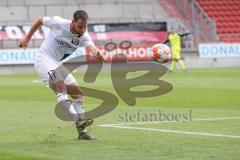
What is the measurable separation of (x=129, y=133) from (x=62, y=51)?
1.82 meters

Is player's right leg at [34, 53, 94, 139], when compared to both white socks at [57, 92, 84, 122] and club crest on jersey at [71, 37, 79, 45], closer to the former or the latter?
white socks at [57, 92, 84, 122]

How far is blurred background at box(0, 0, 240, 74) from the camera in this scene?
44.1 metres

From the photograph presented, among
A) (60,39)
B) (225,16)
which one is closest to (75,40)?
(60,39)

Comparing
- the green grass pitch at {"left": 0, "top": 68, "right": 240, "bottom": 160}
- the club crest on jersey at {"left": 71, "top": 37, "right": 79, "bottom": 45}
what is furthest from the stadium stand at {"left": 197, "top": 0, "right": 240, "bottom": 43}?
the club crest on jersey at {"left": 71, "top": 37, "right": 79, "bottom": 45}

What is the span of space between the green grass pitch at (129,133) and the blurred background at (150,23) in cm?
2283

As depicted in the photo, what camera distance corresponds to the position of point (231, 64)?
45.0 metres

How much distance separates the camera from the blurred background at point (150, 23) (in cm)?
4409

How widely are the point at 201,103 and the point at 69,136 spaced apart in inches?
283

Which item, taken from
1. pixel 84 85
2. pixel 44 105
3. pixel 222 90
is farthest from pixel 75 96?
pixel 84 85

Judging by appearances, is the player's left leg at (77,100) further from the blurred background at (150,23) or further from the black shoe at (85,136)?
the blurred background at (150,23)

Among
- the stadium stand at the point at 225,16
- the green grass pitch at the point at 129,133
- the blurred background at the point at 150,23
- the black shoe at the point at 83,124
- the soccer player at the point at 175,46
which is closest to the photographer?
the green grass pitch at the point at 129,133

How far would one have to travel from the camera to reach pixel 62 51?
12180 mm

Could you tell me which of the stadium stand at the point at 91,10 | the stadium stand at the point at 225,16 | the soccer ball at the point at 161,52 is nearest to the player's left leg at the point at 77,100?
the soccer ball at the point at 161,52

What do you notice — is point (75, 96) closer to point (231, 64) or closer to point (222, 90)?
point (222, 90)
